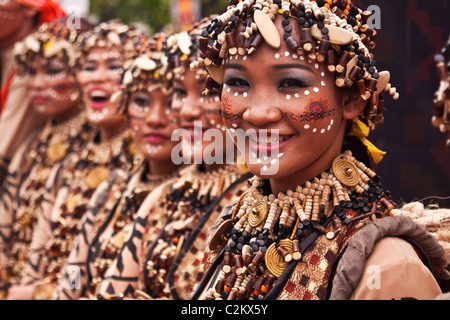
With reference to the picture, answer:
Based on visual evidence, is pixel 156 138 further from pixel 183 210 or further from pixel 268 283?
pixel 268 283

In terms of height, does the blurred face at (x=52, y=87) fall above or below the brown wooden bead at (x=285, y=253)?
below

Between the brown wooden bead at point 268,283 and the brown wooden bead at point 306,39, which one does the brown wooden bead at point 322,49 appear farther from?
the brown wooden bead at point 268,283

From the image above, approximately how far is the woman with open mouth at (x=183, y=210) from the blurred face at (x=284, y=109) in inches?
36.2

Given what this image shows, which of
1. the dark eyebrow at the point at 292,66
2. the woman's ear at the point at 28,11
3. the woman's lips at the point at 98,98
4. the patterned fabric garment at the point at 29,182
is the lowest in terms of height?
the patterned fabric garment at the point at 29,182

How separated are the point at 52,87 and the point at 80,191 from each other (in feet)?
3.66

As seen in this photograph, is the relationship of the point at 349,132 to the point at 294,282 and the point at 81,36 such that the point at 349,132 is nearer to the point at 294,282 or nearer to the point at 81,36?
the point at 294,282

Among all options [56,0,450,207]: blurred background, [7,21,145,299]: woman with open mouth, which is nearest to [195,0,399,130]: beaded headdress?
[56,0,450,207]: blurred background

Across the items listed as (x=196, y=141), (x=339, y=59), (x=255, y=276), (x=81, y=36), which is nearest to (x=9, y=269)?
(x=81, y=36)

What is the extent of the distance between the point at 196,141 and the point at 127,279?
0.78m

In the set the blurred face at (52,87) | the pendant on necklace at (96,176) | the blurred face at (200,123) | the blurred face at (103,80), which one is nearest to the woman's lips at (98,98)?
the blurred face at (103,80)

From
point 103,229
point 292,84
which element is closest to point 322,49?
point 292,84

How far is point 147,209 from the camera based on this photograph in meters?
3.67

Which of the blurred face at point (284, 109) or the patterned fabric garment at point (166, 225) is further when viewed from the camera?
the patterned fabric garment at point (166, 225)

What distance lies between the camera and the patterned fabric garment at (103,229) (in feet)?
12.9
